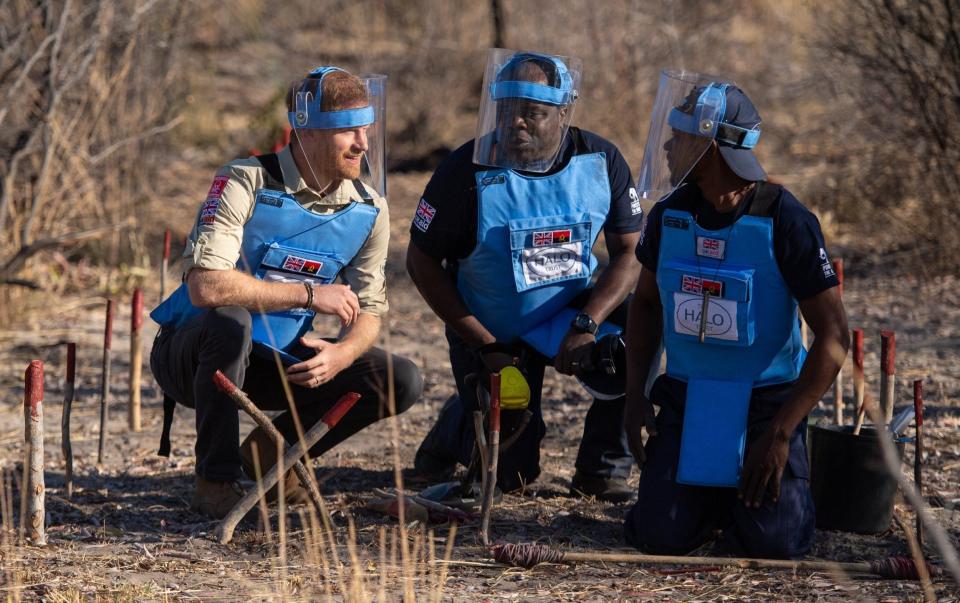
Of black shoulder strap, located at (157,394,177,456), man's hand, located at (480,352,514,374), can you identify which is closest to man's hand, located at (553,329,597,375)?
man's hand, located at (480,352,514,374)

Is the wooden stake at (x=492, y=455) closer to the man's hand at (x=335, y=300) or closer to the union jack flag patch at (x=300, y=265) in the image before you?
the man's hand at (x=335, y=300)

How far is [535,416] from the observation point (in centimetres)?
507

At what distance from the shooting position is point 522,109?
4816 millimetres

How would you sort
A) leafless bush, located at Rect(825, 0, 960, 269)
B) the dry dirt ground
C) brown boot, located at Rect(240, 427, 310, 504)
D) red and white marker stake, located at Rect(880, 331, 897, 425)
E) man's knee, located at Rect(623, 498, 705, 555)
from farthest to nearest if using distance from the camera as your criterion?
leafless bush, located at Rect(825, 0, 960, 269)
brown boot, located at Rect(240, 427, 310, 504)
red and white marker stake, located at Rect(880, 331, 897, 425)
man's knee, located at Rect(623, 498, 705, 555)
the dry dirt ground

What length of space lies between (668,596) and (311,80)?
2153 millimetres

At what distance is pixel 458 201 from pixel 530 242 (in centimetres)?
31

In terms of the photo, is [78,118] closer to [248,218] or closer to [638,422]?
[248,218]

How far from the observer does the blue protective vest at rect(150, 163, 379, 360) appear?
14.9 feet

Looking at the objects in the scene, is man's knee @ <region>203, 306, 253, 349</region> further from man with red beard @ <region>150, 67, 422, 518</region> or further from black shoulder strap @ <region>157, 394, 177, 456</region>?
black shoulder strap @ <region>157, 394, 177, 456</region>

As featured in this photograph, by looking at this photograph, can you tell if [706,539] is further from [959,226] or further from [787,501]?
[959,226]

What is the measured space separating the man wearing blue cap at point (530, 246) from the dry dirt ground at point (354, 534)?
331 mm

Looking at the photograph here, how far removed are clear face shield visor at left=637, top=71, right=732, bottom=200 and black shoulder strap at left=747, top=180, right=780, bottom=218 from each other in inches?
8.7

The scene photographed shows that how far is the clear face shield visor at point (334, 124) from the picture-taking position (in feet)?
14.8

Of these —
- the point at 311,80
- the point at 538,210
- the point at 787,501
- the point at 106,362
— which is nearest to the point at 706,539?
the point at 787,501
